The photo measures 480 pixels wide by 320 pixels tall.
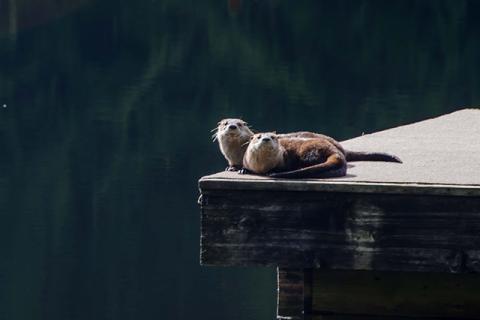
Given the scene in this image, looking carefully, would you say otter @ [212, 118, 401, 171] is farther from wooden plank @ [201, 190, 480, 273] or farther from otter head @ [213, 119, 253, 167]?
wooden plank @ [201, 190, 480, 273]

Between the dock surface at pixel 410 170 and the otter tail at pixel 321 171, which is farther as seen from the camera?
the otter tail at pixel 321 171

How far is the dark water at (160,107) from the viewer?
51.1ft

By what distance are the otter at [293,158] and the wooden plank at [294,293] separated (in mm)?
334

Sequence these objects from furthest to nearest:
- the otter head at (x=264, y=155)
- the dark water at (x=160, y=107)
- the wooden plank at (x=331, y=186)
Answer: the dark water at (x=160, y=107), the otter head at (x=264, y=155), the wooden plank at (x=331, y=186)

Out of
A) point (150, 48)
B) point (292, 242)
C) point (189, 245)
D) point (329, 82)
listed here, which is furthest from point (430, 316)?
point (150, 48)

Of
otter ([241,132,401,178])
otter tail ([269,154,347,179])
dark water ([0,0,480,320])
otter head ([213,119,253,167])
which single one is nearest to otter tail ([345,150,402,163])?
otter ([241,132,401,178])

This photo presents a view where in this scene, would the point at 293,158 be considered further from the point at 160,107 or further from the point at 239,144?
the point at 160,107

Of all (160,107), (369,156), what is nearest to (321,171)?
(369,156)

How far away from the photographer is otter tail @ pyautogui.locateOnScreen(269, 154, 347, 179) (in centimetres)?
505

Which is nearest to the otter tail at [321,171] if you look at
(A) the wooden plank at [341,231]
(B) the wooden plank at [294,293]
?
(A) the wooden plank at [341,231]

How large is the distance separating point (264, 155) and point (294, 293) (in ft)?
1.60

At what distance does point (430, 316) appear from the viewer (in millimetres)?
5094

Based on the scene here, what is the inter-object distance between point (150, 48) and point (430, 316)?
94.9 ft

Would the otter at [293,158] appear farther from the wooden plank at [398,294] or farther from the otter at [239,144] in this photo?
the wooden plank at [398,294]
